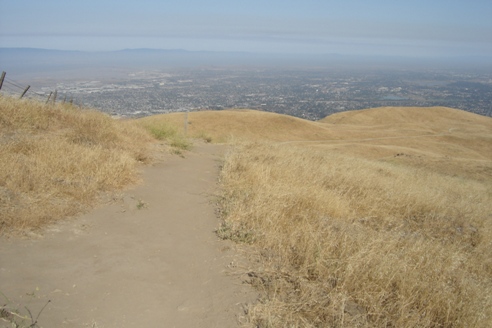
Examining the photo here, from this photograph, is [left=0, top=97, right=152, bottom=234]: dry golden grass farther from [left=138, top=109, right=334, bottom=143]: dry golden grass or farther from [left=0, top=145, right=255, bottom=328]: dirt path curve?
[left=138, top=109, right=334, bottom=143]: dry golden grass

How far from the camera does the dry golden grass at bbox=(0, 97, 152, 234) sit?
402 centimetres

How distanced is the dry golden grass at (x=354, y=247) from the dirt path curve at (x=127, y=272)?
38cm

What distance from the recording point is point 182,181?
21.0 feet

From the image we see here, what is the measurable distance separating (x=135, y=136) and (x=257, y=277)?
6.74 meters

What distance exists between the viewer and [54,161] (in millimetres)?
5270

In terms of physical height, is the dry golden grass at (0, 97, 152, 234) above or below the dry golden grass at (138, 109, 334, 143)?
above

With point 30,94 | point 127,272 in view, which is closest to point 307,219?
point 127,272

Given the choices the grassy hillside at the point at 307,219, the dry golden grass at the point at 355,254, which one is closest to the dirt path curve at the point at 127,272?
the grassy hillside at the point at 307,219

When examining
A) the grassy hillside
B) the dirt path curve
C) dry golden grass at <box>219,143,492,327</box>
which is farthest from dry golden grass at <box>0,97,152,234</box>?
dry golden grass at <box>219,143,492,327</box>

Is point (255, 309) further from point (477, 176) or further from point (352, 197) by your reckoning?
point (477, 176)

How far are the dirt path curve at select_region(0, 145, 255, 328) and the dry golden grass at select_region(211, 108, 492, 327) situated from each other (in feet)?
1.25

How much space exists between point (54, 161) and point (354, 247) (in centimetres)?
469

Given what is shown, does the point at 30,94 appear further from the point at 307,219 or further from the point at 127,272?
the point at 307,219

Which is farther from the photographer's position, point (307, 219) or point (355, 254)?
point (307, 219)
